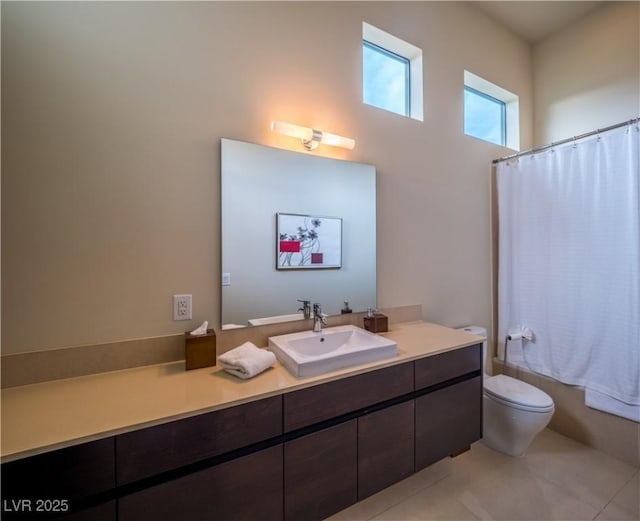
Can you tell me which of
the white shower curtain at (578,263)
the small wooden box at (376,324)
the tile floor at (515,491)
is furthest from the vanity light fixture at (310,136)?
the tile floor at (515,491)

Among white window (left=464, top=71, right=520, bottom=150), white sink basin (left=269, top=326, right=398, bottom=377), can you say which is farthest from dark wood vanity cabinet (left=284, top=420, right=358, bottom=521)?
white window (left=464, top=71, right=520, bottom=150)

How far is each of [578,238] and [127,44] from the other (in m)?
2.95

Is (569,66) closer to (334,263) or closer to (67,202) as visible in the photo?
(334,263)

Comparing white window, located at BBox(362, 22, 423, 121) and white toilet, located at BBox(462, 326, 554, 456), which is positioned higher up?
white window, located at BBox(362, 22, 423, 121)

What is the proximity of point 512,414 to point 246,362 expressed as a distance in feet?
5.70

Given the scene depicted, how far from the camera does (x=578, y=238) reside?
6.79 feet

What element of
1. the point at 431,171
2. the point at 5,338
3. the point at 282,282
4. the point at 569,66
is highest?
the point at 569,66

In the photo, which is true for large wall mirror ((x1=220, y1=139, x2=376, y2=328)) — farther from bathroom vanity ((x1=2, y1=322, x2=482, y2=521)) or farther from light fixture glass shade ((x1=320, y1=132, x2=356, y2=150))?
bathroom vanity ((x1=2, y1=322, x2=482, y2=521))

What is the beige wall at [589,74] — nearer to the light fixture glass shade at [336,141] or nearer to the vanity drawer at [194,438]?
the light fixture glass shade at [336,141]

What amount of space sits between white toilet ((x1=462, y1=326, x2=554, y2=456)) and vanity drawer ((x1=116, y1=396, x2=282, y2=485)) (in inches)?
58.9

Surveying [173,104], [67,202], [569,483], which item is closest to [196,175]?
[173,104]

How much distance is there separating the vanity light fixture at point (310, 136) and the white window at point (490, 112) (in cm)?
135

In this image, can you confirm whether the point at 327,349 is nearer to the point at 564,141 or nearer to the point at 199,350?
the point at 199,350

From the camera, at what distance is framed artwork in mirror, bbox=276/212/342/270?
5.57ft
